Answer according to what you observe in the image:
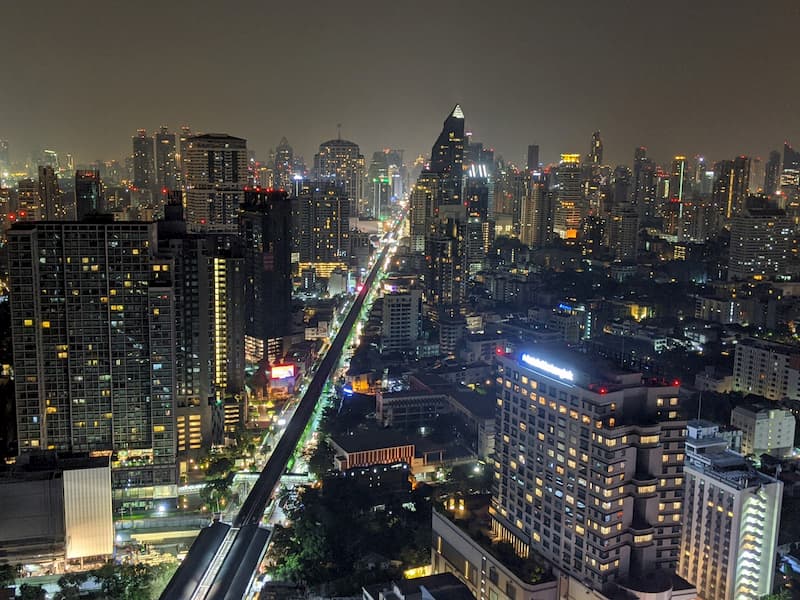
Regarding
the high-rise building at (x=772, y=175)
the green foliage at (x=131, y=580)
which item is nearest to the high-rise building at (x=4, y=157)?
the green foliage at (x=131, y=580)

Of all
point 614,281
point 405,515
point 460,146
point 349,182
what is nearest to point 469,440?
point 405,515

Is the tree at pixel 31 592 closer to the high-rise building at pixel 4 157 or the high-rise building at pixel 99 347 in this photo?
the high-rise building at pixel 99 347

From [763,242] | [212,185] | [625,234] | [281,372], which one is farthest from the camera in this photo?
[625,234]

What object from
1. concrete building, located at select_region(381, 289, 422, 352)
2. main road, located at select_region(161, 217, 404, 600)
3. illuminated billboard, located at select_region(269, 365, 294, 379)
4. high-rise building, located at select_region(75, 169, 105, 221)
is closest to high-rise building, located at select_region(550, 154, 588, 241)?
concrete building, located at select_region(381, 289, 422, 352)

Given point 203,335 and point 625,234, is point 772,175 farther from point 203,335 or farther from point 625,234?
point 203,335

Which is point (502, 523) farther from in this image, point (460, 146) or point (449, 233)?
point (460, 146)

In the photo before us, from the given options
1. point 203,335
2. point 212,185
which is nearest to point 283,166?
point 212,185

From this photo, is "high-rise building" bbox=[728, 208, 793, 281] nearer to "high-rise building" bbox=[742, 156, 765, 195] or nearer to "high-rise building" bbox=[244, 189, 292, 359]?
"high-rise building" bbox=[742, 156, 765, 195]
